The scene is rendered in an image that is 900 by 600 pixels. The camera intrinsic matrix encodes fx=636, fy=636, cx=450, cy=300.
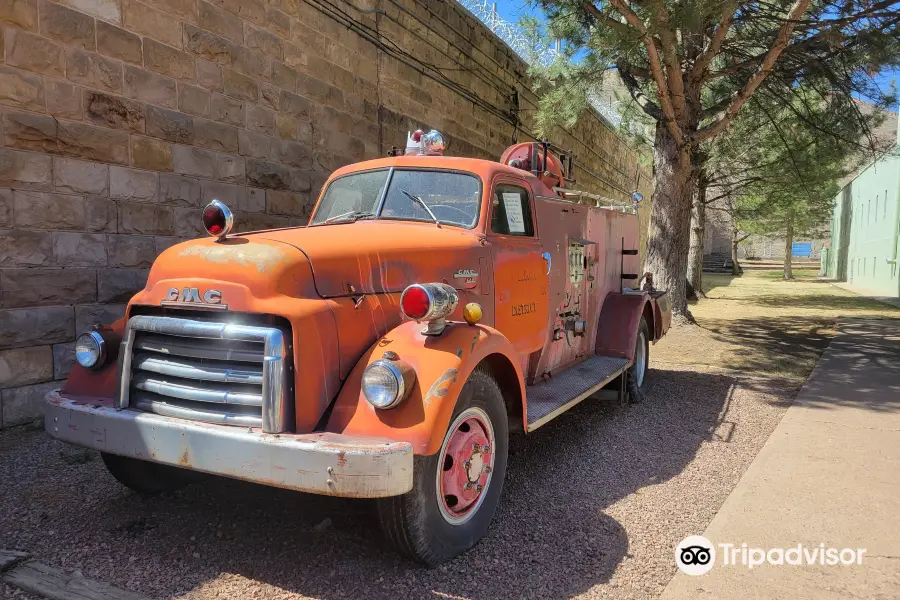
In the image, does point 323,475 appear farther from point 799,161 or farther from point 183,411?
point 799,161

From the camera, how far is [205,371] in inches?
114

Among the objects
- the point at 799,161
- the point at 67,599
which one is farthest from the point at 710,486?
the point at 799,161

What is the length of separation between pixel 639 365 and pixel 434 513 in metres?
4.12

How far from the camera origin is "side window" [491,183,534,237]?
4.22 metres

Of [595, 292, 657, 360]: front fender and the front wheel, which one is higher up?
[595, 292, 657, 360]: front fender

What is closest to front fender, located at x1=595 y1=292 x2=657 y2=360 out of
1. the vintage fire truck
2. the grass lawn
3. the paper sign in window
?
the paper sign in window

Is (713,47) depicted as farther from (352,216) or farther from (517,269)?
(352,216)

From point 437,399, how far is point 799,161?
1357 cm

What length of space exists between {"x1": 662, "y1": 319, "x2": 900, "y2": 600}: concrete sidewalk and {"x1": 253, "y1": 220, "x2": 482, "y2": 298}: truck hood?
1.96 meters

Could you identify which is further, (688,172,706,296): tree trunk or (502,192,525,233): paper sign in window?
(688,172,706,296): tree trunk

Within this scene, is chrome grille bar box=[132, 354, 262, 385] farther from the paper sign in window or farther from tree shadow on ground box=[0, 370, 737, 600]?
the paper sign in window

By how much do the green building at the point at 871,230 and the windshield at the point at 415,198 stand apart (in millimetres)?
14562

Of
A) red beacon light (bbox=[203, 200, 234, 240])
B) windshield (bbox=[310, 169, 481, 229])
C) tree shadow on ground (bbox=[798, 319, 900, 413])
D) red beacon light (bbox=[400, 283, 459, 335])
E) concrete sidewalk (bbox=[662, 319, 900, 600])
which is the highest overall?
windshield (bbox=[310, 169, 481, 229])

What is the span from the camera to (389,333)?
3090mm
